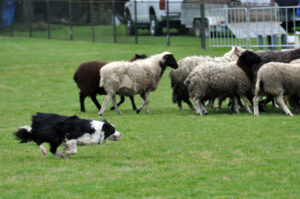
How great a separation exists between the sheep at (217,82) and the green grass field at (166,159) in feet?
1.79

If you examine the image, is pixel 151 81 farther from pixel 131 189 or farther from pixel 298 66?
pixel 131 189

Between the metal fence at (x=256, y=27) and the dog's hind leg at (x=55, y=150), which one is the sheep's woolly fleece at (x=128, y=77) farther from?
the metal fence at (x=256, y=27)

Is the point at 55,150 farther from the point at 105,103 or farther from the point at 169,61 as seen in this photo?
the point at 169,61

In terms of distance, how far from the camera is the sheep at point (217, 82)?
44.9ft

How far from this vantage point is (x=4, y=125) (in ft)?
44.4

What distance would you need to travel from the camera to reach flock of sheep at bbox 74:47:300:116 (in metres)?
13.2

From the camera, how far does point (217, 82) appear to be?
13.7 meters

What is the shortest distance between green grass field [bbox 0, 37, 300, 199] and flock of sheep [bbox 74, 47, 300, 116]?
0.47 meters

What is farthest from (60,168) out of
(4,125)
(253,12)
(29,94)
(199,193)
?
(253,12)

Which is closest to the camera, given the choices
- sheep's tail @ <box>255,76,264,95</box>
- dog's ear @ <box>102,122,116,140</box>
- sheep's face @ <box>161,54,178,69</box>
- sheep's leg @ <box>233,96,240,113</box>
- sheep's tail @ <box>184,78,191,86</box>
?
dog's ear @ <box>102,122,116,140</box>

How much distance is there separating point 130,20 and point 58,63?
5394 mm

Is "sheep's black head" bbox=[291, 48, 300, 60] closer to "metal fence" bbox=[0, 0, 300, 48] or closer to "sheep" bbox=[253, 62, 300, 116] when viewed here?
"sheep" bbox=[253, 62, 300, 116]

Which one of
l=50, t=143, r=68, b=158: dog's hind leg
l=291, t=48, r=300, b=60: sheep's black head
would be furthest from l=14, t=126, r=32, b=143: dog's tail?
l=291, t=48, r=300, b=60: sheep's black head

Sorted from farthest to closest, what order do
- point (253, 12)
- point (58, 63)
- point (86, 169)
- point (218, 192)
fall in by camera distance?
point (58, 63) → point (253, 12) → point (86, 169) → point (218, 192)
